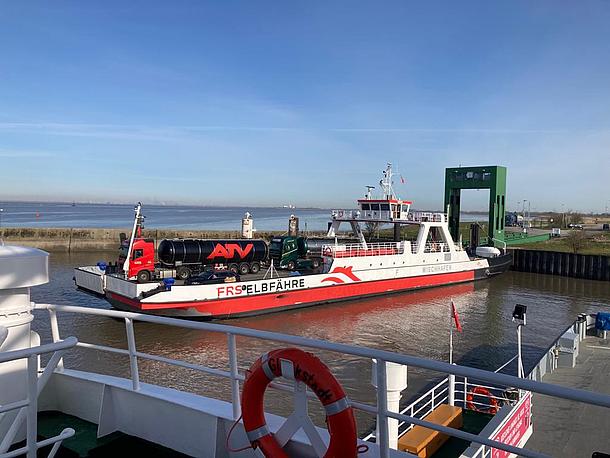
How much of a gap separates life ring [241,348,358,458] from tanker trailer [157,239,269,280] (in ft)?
55.2

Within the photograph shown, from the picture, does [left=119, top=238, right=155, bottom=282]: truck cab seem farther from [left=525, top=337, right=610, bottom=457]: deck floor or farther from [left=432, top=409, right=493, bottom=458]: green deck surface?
[left=525, top=337, right=610, bottom=457]: deck floor

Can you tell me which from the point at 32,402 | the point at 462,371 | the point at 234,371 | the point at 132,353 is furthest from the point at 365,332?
the point at 32,402

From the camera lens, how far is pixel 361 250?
74.1 ft

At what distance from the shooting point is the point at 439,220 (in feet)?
83.6

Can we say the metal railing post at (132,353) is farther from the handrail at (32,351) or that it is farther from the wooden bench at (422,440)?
the wooden bench at (422,440)

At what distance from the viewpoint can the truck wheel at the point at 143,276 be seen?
17.4m

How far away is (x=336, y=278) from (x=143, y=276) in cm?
797

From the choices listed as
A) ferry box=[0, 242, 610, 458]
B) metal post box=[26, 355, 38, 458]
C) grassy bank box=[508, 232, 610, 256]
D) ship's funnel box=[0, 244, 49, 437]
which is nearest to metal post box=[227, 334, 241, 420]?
ferry box=[0, 242, 610, 458]

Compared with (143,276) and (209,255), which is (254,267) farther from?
(143,276)

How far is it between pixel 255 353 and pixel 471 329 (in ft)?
27.5

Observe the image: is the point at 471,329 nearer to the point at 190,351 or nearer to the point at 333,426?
the point at 190,351

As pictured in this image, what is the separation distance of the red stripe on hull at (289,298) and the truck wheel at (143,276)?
111 centimetres

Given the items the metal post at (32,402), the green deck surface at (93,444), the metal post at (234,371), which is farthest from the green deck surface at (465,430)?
the metal post at (32,402)

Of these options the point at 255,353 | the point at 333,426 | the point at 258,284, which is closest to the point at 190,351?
the point at 255,353
